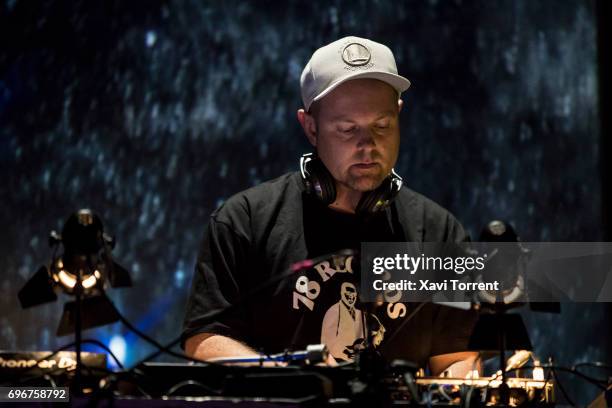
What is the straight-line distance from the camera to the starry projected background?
3135 millimetres

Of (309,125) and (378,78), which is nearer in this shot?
(378,78)

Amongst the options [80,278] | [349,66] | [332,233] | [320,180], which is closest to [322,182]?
[320,180]

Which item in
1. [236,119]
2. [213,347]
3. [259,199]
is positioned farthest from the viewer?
[236,119]

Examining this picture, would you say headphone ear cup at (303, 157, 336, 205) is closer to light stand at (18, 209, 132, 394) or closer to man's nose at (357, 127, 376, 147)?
man's nose at (357, 127, 376, 147)

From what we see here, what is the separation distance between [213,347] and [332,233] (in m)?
0.44

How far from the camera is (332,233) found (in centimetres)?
210

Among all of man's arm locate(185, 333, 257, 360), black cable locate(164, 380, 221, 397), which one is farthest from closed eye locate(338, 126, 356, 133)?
black cable locate(164, 380, 221, 397)

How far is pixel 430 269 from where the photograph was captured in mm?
2043

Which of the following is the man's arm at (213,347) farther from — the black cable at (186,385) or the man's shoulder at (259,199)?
the black cable at (186,385)

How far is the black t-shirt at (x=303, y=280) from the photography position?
6.48ft

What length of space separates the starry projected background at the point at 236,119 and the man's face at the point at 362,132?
3.80ft

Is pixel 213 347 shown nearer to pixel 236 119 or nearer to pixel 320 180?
pixel 320 180

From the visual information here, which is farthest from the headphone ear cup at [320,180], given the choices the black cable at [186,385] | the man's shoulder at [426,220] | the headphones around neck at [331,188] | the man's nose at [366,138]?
the black cable at [186,385]

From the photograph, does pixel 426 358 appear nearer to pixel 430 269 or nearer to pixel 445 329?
pixel 445 329
